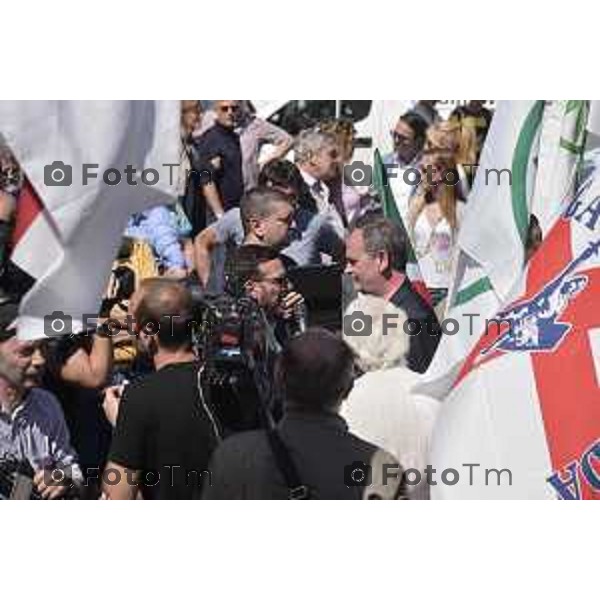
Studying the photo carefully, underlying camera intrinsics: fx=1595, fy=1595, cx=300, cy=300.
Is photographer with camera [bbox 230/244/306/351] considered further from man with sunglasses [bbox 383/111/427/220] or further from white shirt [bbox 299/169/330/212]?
man with sunglasses [bbox 383/111/427/220]

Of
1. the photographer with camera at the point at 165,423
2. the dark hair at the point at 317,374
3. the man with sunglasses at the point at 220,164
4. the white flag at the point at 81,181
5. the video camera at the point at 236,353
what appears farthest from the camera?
the man with sunglasses at the point at 220,164

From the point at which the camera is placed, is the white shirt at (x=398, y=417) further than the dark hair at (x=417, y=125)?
No

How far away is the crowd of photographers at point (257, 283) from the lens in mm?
5430

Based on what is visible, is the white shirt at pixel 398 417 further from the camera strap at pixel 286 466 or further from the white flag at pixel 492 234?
the camera strap at pixel 286 466

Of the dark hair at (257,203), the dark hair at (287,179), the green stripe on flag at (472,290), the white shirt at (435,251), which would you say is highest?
the dark hair at (287,179)

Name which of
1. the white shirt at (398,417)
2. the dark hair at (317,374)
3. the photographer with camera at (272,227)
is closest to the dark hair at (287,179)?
the photographer with camera at (272,227)

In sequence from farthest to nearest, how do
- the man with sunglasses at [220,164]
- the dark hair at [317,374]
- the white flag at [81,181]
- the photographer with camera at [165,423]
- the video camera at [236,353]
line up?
1. the man with sunglasses at [220,164]
2. the white flag at [81,181]
3. the video camera at [236,353]
4. the photographer with camera at [165,423]
5. the dark hair at [317,374]

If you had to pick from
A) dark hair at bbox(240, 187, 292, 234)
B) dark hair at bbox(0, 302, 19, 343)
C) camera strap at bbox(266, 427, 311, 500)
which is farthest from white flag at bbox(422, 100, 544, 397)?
dark hair at bbox(0, 302, 19, 343)

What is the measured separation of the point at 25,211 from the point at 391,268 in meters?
1.28

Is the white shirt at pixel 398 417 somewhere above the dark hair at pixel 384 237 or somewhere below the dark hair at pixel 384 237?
below

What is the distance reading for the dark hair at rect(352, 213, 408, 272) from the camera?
5516 millimetres

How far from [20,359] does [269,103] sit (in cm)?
123

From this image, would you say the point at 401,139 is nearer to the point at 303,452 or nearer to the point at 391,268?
the point at 391,268

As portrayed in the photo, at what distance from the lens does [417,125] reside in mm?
5477
